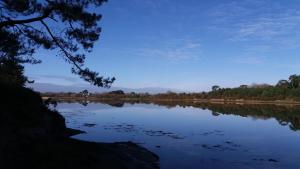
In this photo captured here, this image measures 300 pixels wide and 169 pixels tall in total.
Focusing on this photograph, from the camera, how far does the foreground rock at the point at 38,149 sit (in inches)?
674

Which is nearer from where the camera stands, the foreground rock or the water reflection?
the foreground rock

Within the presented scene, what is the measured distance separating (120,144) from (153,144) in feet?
23.0

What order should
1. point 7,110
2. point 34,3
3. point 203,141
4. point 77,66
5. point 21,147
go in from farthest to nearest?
point 203,141
point 77,66
point 34,3
point 7,110
point 21,147

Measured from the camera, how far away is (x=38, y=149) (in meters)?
18.5

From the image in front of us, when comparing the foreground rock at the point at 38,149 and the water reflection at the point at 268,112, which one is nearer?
the foreground rock at the point at 38,149

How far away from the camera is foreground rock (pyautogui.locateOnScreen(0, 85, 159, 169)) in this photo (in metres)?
17.1

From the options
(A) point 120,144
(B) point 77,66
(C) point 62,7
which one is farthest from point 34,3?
(A) point 120,144

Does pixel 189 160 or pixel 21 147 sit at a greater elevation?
pixel 21 147

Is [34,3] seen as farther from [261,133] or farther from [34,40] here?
[261,133]

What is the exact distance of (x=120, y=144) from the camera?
28094 millimetres

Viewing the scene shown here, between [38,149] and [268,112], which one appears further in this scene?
[268,112]

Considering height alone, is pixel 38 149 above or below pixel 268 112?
below

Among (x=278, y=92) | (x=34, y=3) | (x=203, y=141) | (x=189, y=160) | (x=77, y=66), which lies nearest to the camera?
(x=34, y=3)

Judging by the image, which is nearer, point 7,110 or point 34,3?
point 7,110
